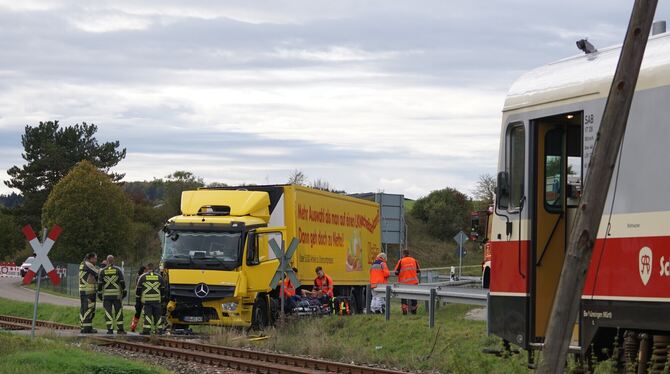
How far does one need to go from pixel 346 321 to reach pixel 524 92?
12.0m

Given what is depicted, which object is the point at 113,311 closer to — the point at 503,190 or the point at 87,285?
Answer: the point at 87,285

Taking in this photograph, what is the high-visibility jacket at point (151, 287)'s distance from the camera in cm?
2631

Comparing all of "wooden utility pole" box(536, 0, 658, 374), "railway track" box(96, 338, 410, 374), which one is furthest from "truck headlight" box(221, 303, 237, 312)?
"wooden utility pole" box(536, 0, 658, 374)

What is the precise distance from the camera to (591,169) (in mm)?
8492

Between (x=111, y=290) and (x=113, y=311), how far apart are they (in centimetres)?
87

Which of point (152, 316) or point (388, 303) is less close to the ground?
point (388, 303)

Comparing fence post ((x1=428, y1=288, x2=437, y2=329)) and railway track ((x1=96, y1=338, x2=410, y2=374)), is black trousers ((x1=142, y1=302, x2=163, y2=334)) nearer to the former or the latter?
railway track ((x1=96, y1=338, x2=410, y2=374))

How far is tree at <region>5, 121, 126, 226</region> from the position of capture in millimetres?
104438

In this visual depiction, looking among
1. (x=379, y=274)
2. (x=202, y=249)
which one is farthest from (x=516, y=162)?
(x=379, y=274)

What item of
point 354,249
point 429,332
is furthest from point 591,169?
point 354,249

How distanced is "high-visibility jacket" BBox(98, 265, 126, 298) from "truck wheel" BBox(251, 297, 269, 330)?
3.10 meters

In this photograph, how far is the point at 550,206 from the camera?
42.9 ft

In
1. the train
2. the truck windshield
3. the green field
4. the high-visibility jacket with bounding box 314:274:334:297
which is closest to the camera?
the train

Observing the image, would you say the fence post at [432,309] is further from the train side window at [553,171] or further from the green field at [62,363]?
the train side window at [553,171]
